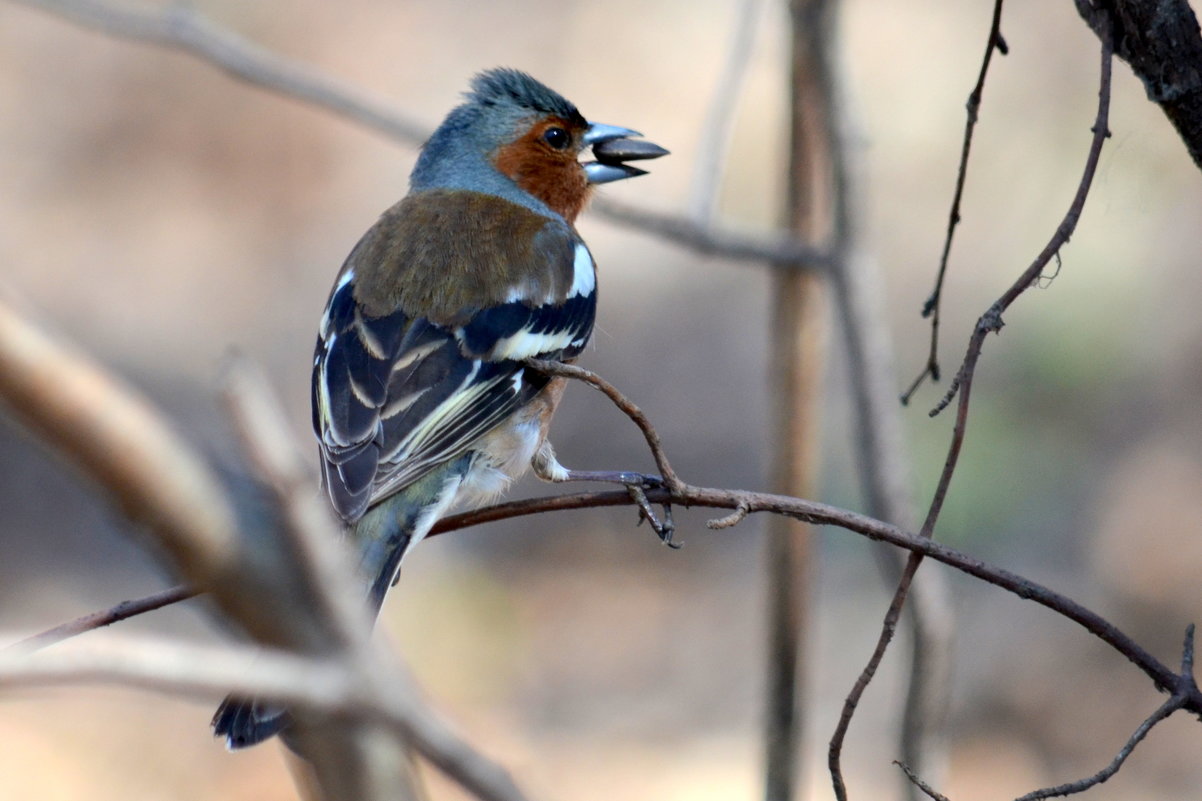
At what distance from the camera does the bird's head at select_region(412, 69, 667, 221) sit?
4367 mm

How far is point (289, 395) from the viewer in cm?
752

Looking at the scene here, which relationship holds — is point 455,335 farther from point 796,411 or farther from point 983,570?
point 983,570

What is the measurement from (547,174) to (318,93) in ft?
3.23

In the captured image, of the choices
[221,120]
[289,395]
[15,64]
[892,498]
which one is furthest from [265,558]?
[15,64]

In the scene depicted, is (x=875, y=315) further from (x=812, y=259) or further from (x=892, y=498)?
(x=892, y=498)

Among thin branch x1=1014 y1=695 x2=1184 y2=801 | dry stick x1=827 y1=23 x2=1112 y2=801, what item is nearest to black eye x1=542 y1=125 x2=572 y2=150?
dry stick x1=827 y1=23 x2=1112 y2=801

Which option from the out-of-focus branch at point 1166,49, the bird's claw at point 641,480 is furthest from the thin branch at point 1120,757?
the bird's claw at point 641,480

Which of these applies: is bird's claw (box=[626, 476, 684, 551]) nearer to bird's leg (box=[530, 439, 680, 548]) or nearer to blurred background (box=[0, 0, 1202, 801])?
bird's leg (box=[530, 439, 680, 548])

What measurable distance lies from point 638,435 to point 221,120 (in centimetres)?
399

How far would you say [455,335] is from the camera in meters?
3.43

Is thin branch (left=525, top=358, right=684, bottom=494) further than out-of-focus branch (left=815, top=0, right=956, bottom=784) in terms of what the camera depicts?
No

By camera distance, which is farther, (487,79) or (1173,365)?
(1173,365)

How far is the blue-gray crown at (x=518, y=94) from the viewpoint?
4.44 metres

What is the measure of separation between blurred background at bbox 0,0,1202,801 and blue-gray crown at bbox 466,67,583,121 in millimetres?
1147
